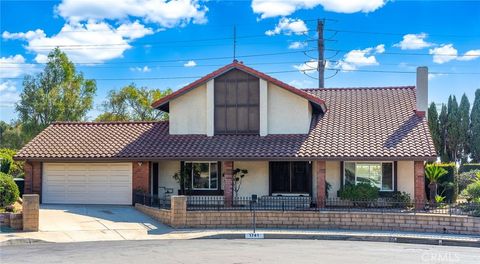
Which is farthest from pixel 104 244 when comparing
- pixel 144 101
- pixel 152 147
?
pixel 144 101

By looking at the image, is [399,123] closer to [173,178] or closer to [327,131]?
[327,131]

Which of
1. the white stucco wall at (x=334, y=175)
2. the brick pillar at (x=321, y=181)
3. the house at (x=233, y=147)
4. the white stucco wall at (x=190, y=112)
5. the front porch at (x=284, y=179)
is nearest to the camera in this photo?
the brick pillar at (x=321, y=181)

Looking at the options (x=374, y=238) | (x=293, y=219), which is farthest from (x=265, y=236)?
(x=374, y=238)

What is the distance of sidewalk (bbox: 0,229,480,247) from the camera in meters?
17.2

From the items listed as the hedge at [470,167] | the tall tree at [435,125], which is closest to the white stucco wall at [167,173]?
the hedge at [470,167]

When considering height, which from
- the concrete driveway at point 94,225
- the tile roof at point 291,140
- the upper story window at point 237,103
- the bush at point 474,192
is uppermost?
the upper story window at point 237,103

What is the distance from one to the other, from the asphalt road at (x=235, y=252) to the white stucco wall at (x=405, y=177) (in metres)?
7.09

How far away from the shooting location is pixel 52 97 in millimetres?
39750

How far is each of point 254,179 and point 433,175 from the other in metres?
7.92

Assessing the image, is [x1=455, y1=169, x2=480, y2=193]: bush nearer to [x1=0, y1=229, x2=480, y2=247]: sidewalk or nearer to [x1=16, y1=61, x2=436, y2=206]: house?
[x1=16, y1=61, x2=436, y2=206]: house

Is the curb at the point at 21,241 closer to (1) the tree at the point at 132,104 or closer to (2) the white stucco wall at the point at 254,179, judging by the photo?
(2) the white stucco wall at the point at 254,179

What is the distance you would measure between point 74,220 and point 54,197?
5.82 meters

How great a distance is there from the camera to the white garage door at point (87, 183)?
2522cm

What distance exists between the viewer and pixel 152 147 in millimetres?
25109
